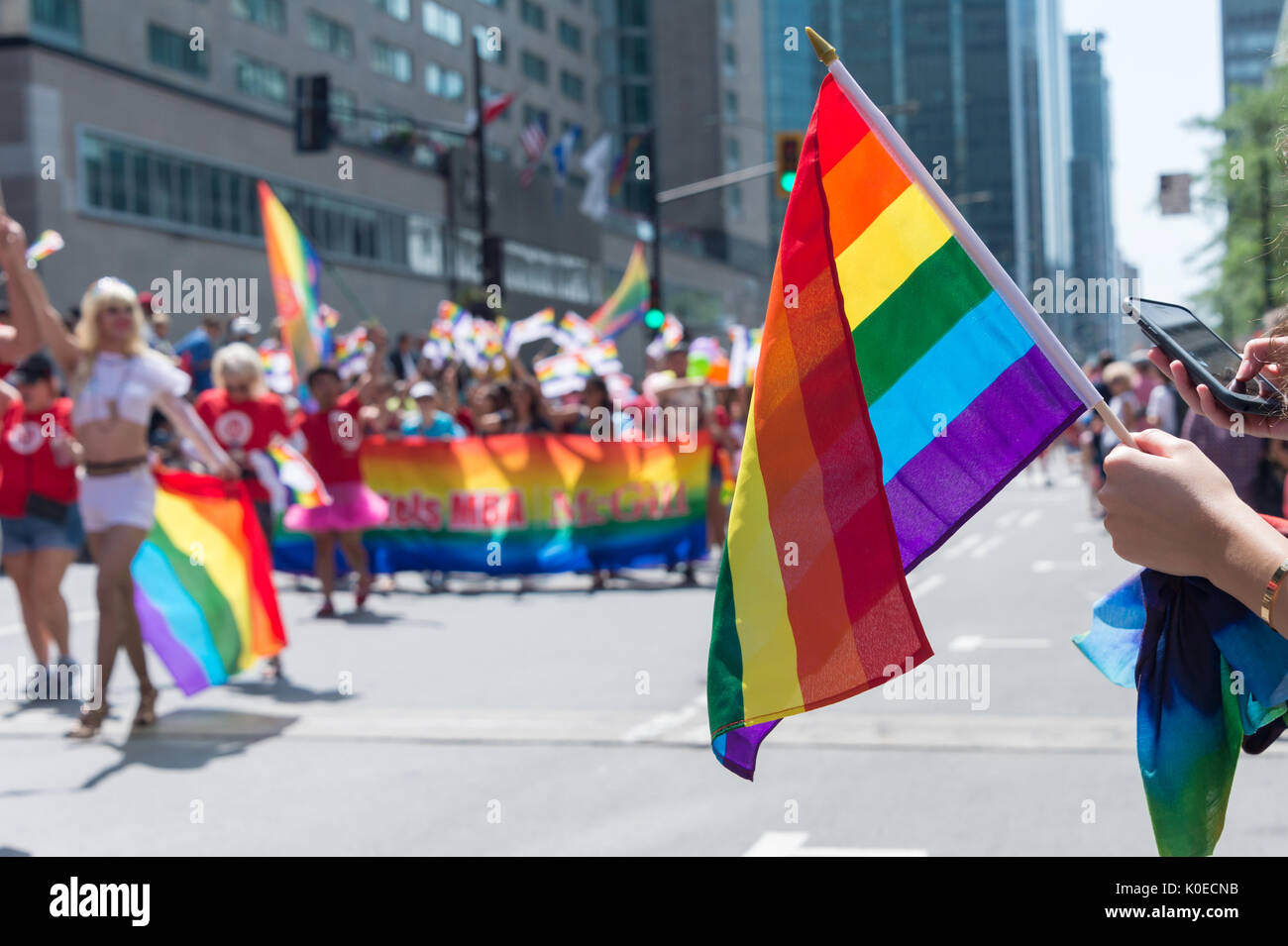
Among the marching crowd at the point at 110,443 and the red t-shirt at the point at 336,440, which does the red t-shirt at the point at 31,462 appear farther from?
the red t-shirt at the point at 336,440

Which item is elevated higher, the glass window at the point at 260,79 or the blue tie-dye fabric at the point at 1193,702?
the glass window at the point at 260,79

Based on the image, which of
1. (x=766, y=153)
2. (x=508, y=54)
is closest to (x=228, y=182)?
(x=508, y=54)

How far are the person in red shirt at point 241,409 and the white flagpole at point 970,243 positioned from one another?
9069 millimetres

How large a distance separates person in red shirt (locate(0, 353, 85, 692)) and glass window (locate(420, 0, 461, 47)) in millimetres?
48272

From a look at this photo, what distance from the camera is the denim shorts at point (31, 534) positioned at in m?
9.00

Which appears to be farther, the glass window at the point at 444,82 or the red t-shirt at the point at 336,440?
the glass window at the point at 444,82

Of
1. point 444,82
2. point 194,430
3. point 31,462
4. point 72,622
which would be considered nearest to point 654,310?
point 72,622

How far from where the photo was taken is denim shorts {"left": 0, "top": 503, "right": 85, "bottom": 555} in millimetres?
9000

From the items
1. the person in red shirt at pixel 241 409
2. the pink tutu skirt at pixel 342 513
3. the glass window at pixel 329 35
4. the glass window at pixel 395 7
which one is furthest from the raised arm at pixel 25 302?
the glass window at pixel 395 7

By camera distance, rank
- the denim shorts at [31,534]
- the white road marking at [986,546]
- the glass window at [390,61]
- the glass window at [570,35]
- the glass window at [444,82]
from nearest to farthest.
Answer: the denim shorts at [31,534]
the white road marking at [986,546]
the glass window at [390,61]
the glass window at [444,82]
the glass window at [570,35]

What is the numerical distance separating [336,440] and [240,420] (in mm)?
2258
